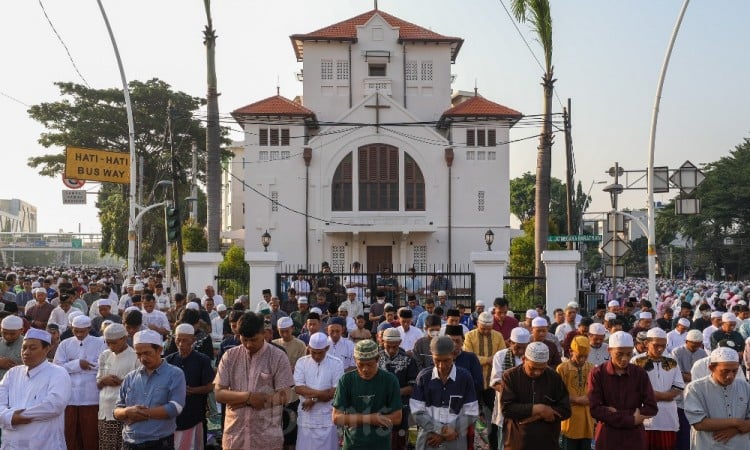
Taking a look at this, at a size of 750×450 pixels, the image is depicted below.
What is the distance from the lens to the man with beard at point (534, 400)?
6309 mm

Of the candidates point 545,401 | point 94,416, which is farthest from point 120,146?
point 545,401

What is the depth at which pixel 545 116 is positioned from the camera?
2325cm

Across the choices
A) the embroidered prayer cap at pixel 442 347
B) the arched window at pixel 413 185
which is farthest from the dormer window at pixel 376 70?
the embroidered prayer cap at pixel 442 347

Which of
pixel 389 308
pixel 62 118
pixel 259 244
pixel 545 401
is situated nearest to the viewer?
pixel 545 401

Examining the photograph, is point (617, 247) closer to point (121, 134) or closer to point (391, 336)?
point (391, 336)

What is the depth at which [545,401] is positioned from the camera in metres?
6.34

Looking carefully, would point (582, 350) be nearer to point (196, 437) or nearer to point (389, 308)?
point (196, 437)

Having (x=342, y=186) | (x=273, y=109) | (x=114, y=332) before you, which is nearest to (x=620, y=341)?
(x=114, y=332)

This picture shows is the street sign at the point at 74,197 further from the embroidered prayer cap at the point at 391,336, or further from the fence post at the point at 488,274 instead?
the embroidered prayer cap at the point at 391,336

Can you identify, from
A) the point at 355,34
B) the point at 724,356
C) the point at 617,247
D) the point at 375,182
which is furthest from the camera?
Answer: the point at 355,34

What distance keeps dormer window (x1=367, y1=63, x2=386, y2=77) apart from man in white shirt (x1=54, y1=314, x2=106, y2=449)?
112ft

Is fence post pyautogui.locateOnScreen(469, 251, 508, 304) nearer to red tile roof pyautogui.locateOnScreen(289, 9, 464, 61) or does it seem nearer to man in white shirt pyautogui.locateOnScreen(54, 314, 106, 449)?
man in white shirt pyautogui.locateOnScreen(54, 314, 106, 449)

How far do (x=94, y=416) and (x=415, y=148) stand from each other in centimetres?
3146

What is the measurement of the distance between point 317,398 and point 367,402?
165cm
